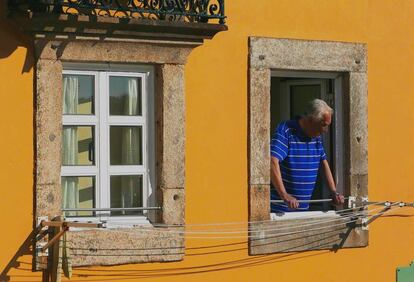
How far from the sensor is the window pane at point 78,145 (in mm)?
8898

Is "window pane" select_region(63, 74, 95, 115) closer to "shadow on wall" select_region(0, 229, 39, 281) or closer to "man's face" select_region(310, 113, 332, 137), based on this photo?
"shadow on wall" select_region(0, 229, 39, 281)

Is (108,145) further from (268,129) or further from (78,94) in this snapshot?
(268,129)

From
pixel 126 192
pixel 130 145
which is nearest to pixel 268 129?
pixel 130 145

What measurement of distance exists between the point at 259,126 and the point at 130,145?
1.11 metres

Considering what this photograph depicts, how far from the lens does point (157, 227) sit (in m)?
9.07

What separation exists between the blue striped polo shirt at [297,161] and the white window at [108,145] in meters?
1.29

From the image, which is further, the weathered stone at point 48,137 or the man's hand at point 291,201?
the man's hand at point 291,201

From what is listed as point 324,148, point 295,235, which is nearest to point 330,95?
point 324,148

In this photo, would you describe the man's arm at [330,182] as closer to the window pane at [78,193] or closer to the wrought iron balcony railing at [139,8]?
the wrought iron balcony railing at [139,8]

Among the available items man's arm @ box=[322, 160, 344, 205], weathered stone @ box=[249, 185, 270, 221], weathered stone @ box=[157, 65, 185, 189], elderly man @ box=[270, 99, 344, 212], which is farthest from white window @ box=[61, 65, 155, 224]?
man's arm @ box=[322, 160, 344, 205]

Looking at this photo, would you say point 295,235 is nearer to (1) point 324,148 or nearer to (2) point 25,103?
(1) point 324,148

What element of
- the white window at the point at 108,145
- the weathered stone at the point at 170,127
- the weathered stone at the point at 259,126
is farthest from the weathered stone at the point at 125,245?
the weathered stone at the point at 259,126

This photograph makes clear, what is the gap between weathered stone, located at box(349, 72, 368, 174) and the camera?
10.1 metres

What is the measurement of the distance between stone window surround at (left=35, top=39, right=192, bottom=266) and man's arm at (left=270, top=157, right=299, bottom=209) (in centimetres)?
92
